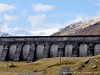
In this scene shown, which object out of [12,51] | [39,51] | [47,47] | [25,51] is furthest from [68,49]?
[12,51]

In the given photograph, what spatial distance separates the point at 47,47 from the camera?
91.5 meters

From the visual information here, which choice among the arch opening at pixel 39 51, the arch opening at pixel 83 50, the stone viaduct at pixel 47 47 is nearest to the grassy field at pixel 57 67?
the stone viaduct at pixel 47 47

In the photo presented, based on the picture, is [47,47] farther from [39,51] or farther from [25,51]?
[25,51]

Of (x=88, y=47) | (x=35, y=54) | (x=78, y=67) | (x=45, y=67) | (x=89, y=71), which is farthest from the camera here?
(x=35, y=54)

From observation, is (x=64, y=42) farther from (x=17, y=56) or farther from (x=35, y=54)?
(x=17, y=56)

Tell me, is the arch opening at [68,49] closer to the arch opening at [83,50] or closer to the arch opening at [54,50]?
the arch opening at [83,50]

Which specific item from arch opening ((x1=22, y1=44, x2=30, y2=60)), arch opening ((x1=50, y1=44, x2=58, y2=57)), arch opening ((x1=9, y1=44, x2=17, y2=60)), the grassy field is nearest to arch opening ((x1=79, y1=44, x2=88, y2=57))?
arch opening ((x1=50, y1=44, x2=58, y2=57))

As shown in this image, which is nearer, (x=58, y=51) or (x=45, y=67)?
(x=45, y=67)

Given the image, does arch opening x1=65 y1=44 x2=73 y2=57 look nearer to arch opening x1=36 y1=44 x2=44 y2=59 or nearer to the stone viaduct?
the stone viaduct

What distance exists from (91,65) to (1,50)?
50.0m

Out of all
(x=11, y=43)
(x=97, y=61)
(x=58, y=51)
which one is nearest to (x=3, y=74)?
(x=97, y=61)

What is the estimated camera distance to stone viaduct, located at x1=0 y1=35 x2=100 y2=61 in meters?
86.8

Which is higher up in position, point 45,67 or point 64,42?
point 64,42

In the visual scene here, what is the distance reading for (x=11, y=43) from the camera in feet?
321
